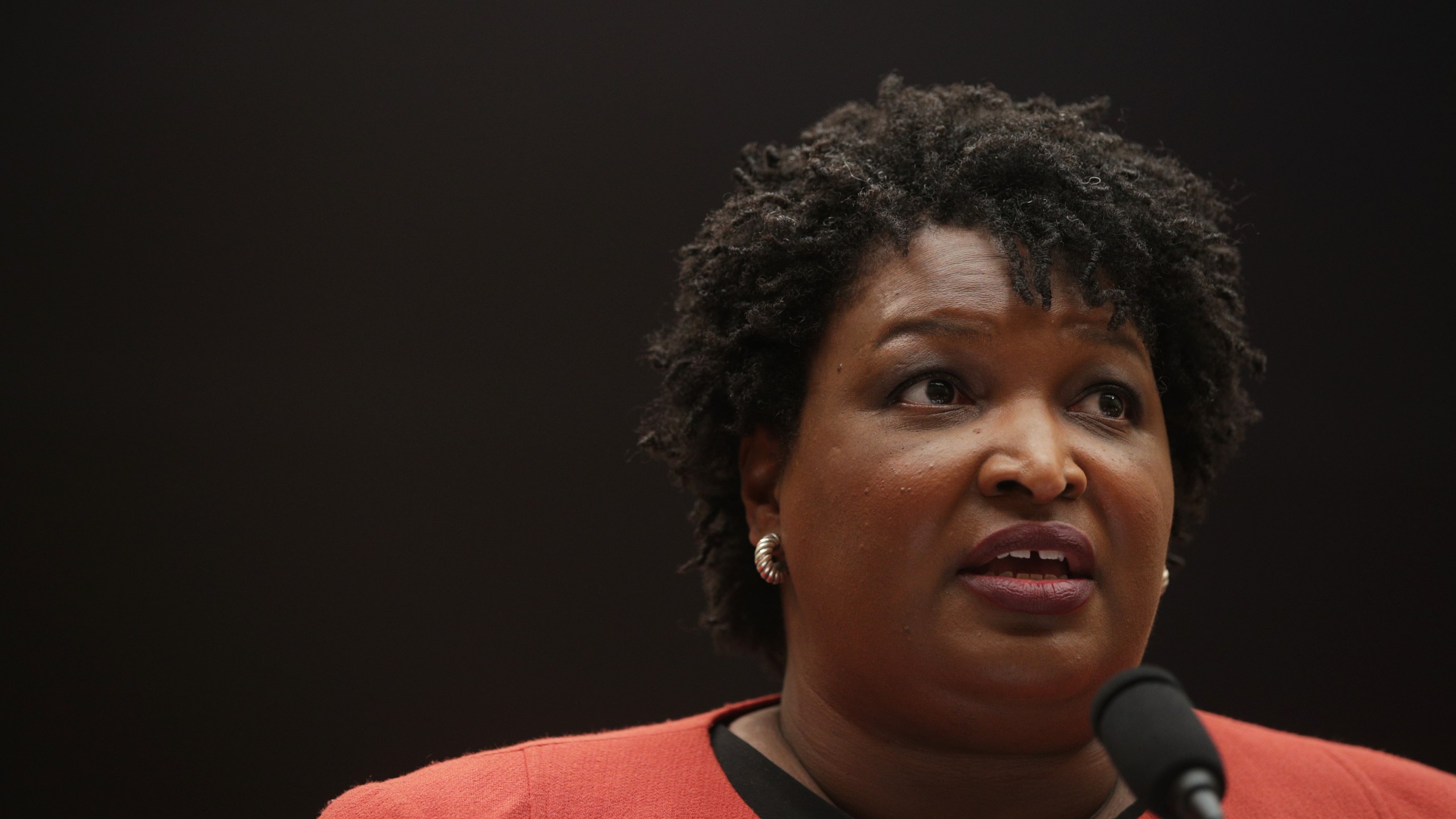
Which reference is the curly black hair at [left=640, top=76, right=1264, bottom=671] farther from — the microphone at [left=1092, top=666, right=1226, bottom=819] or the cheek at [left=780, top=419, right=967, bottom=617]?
the microphone at [left=1092, top=666, right=1226, bottom=819]

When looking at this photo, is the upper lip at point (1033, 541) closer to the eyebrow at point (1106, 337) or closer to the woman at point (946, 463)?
the woman at point (946, 463)

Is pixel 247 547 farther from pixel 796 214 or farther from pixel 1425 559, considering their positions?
pixel 1425 559

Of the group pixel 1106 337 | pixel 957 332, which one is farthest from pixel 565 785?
pixel 1106 337

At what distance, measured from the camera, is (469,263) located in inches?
91.5

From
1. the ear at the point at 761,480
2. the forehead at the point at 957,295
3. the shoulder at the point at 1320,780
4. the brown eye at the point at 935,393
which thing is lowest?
the shoulder at the point at 1320,780

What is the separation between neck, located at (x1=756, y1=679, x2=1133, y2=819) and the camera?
1.54 metres

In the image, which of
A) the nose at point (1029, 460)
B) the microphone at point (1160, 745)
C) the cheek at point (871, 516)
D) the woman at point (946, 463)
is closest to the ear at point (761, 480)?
the woman at point (946, 463)

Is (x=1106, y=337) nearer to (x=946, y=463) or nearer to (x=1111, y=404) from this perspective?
(x=1111, y=404)

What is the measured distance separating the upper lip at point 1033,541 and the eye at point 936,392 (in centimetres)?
17

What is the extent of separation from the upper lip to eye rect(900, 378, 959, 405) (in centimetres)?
17

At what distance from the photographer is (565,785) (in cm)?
162

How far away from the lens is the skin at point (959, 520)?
144 cm

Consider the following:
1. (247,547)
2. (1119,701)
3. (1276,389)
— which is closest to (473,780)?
(247,547)

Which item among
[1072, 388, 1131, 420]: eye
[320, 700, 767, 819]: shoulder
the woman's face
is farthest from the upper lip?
[320, 700, 767, 819]: shoulder
